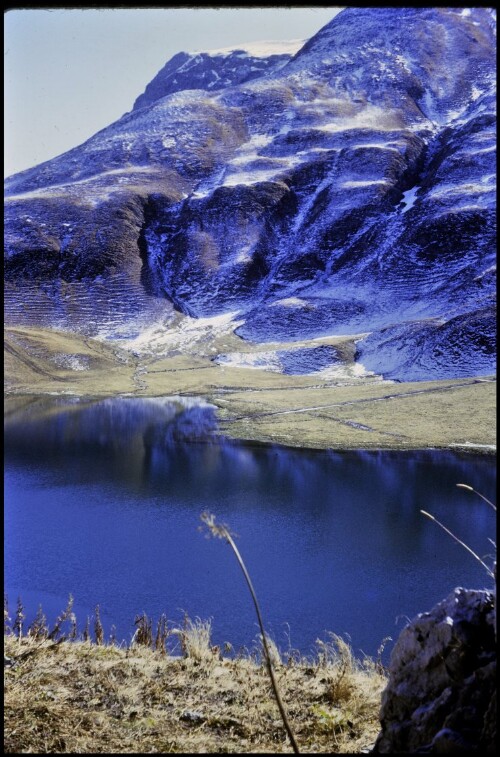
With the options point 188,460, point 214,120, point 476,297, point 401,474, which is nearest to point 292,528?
point 401,474

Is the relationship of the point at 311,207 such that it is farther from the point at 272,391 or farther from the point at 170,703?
the point at 170,703

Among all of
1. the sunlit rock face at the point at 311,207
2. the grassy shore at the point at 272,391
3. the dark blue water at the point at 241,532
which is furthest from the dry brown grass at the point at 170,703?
the sunlit rock face at the point at 311,207

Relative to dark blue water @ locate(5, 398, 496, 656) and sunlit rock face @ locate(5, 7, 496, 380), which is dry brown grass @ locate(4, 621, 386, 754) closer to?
dark blue water @ locate(5, 398, 496, 656)

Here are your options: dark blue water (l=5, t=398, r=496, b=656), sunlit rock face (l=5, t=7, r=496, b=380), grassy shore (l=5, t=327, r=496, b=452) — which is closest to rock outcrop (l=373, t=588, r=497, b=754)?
dark blue water (l=5, t=398, r=496, b=656)

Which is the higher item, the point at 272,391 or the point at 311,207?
the point at 311,207

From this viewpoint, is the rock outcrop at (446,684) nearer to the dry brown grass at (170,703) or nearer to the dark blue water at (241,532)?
the dry brown grass at (170,703)

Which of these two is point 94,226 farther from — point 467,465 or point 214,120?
point 467,465

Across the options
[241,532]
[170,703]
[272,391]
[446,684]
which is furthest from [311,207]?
[446,684]
